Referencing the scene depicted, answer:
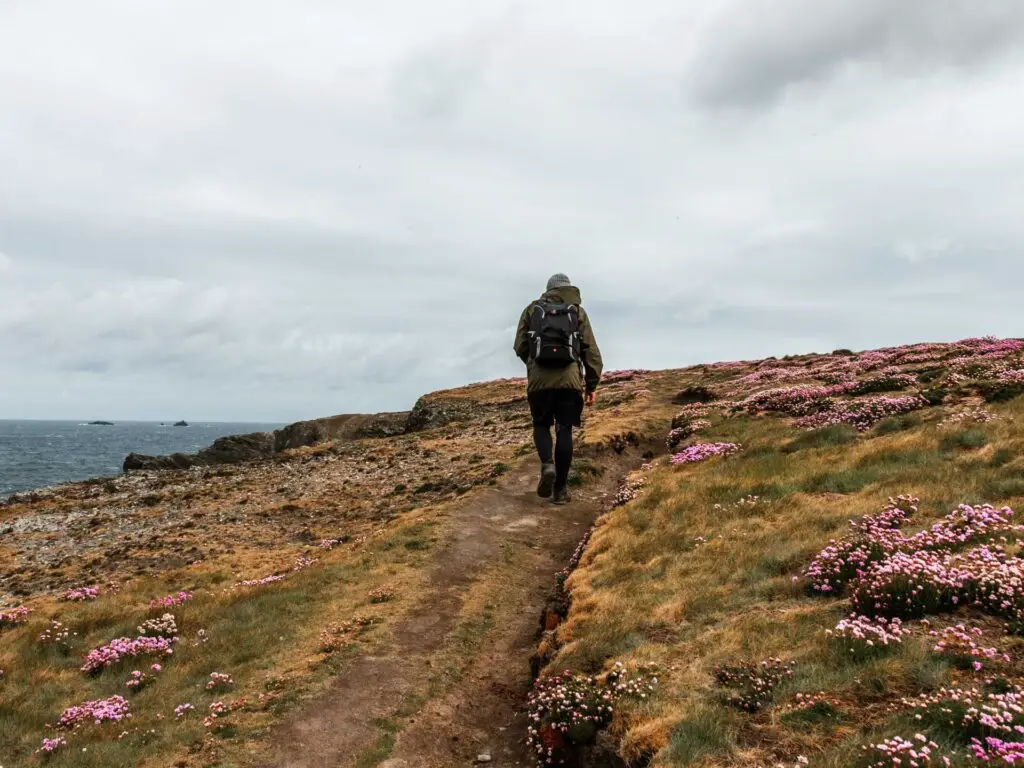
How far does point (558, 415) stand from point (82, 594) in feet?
42.7

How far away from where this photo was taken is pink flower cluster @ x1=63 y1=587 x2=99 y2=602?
1605 cm

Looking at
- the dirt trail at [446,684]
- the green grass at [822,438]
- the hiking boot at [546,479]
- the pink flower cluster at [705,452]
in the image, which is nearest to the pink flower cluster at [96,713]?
the dirt trail at [446,684]

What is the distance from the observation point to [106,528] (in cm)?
2608

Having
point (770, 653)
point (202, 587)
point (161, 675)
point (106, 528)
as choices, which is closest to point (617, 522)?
point (770, 653)

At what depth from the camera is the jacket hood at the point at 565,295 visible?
1566 centimetres

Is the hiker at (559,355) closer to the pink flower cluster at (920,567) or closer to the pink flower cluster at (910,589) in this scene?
the pink flower cluster at (920,567)

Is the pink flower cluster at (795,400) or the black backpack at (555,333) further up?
the black backpack at (555,333)

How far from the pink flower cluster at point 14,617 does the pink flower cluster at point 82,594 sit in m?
0.86

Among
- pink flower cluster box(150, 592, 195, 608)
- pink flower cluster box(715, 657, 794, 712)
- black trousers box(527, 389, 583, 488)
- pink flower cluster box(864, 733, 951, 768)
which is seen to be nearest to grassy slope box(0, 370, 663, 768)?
pink flower cluster box(150, 592, 195, 608)

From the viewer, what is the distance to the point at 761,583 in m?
9.70

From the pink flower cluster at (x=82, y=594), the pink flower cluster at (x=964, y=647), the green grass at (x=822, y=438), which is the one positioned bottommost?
the pink flower cluster at (x=82, y=594)

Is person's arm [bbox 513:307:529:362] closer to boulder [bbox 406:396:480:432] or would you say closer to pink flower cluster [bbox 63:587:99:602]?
pink flower cluster [bbox 63:587:99:602]

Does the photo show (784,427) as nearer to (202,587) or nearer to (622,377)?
(202,587)

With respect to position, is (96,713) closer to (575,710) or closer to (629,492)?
(575,710)
